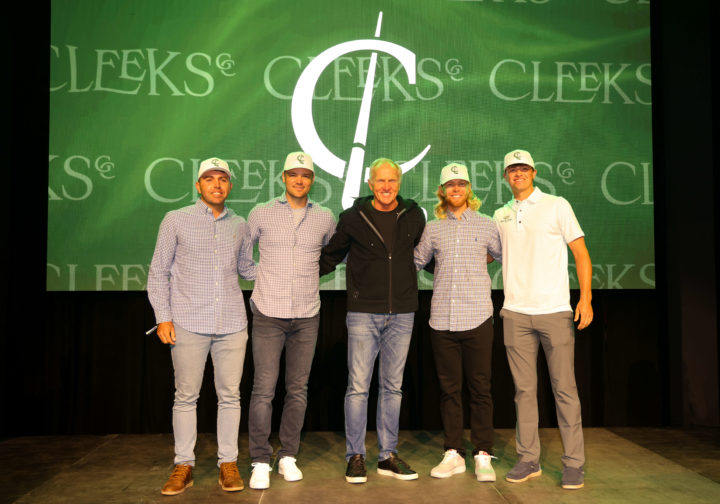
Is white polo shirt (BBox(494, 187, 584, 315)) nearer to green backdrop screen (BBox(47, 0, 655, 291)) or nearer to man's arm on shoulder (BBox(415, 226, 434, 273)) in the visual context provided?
man's arm on shoulder (BBox(415, 226, 434, 273))

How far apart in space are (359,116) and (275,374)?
6.34 feet

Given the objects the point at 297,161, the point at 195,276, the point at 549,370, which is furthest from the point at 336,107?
the point at 549,370

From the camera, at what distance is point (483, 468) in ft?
9.91

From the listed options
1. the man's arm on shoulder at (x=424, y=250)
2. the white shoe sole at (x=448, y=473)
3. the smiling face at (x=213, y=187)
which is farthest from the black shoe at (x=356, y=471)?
the smiling face at (x=213, y=187)

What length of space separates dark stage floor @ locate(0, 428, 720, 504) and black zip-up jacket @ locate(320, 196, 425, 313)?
2.94 ft

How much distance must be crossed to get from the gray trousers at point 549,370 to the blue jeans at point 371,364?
550 millimetres

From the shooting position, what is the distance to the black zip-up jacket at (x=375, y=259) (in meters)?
3.00

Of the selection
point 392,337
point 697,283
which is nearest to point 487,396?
point 392,337

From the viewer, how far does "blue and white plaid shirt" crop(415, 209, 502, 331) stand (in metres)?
3.06

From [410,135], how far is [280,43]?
109 centimetres

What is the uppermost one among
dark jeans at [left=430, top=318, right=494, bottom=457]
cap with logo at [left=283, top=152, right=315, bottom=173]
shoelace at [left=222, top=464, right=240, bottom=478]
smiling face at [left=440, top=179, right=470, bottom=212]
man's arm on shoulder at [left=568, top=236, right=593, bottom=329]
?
cap with logo at [left=283, top=152, right=315, bottom=173]

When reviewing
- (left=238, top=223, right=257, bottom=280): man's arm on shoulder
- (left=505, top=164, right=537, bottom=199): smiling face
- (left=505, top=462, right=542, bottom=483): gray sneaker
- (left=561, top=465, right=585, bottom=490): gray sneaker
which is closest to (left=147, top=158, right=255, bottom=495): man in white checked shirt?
(left=238, top=223, right=257, bottom=280): man's arm on shoulder

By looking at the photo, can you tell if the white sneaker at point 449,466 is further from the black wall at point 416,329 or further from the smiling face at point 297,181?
the smiling face at point 297,181

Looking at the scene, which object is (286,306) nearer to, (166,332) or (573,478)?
(166,332)
